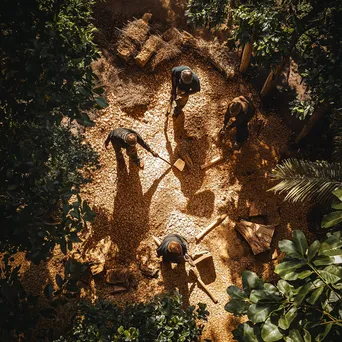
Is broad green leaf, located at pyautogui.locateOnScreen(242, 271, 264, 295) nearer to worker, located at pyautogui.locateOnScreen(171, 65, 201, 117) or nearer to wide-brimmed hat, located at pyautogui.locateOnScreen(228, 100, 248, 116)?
wide-brimmed hat, located at pyautogui.locateOnScreen(228, 100, 248, 116)

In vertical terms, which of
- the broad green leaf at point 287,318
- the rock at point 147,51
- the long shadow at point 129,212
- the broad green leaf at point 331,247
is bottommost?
the broad green leaf at point 287,318

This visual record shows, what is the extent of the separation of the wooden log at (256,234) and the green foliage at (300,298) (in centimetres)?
329

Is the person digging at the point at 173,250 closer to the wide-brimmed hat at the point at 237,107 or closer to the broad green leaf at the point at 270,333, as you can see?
the wide-brimmed hat at the point at 237,107

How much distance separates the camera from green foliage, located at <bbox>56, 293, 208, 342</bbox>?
11.1ft

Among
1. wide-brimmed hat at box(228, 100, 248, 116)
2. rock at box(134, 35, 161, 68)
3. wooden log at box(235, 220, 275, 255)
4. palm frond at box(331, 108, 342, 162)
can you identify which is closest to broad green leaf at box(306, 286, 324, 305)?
palm frond at box(331, 108, 342, 162)

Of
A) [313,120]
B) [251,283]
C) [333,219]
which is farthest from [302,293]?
[313,120]

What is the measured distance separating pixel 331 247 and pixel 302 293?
407 millimetres

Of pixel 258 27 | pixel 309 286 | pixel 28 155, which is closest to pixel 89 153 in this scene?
pixel 28 155

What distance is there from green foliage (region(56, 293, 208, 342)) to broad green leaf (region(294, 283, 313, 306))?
1.80 metres

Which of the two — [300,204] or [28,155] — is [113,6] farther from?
[300,204]

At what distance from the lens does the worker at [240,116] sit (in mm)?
5559

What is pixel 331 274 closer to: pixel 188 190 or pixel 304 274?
pixel 304 274

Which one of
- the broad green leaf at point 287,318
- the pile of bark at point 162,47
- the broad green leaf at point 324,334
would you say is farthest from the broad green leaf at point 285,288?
the pile of bark at point 162,47

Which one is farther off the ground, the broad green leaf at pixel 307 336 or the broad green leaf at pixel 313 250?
the broad green leaf at pixel 313 250
